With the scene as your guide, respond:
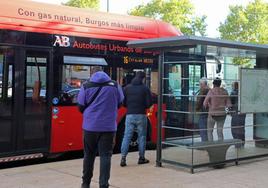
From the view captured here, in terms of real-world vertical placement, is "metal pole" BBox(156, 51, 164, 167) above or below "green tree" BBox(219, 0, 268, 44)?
below

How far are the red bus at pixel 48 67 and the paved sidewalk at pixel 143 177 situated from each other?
63 cm

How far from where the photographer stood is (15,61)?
8578 mm

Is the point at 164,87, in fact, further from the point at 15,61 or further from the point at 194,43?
the point at 15,61

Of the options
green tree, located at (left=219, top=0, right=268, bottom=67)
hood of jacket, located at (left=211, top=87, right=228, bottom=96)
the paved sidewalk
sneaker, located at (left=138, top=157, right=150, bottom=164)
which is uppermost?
green tree, located at (left=219, top=0, right=268, bottom=67)

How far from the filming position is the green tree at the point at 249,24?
4309cm

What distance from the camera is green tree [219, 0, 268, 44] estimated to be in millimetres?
43094

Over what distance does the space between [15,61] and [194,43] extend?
329cm

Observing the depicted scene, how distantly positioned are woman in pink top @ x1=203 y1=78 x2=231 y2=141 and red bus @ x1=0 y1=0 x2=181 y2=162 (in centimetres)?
227

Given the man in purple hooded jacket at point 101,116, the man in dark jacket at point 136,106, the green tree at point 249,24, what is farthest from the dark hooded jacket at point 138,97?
the green tree at point 249,24

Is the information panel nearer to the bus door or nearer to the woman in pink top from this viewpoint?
the woman in pink top

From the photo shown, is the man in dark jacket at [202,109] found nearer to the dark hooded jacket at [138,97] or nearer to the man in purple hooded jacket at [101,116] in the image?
the dark hooded jacket at [138,97]

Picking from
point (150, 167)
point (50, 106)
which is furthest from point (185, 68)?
point (50, 106)

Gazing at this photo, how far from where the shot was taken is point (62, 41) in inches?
366

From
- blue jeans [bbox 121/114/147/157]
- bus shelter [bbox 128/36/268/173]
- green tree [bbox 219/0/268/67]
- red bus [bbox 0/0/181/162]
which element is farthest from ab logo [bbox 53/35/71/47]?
green tree [bbox 219/0/268/67]
